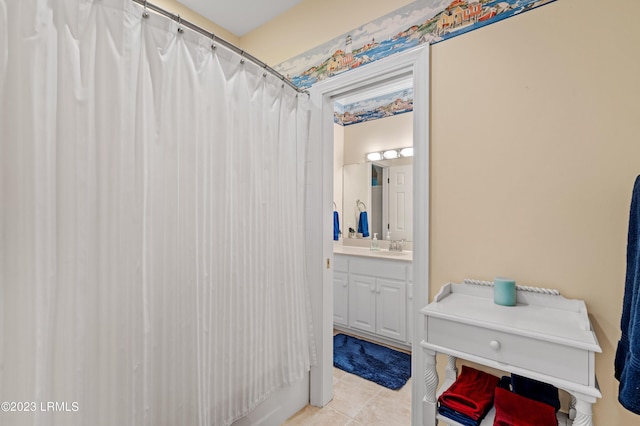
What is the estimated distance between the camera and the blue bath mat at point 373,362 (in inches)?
91.2

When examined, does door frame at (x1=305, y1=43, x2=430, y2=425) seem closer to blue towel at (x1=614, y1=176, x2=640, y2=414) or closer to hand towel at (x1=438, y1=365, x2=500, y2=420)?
hand towel at (x1=438, y1=365, x2=500, y2=420)

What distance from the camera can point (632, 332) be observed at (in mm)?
781

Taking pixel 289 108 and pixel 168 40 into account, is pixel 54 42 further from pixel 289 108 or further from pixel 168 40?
pixel 289 108

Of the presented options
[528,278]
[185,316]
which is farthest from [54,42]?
[528,278]

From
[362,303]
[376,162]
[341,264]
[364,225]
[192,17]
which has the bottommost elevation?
[362,303]

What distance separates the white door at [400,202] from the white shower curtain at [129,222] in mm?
2048

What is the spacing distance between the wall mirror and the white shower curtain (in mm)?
2063

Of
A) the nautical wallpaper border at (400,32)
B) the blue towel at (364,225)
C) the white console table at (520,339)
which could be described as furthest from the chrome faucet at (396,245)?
the nautical wallpaper border at (400,32)

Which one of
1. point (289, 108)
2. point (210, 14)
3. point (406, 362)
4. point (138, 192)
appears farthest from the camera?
point (406, 362)

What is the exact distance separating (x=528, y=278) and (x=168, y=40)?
1861 mm

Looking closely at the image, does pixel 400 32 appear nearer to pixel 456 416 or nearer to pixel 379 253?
pixel 456 416

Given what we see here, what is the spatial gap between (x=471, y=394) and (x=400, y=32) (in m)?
1.83

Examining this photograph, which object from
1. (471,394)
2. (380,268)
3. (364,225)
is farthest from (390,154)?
(471,394)

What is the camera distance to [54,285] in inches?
34.8
